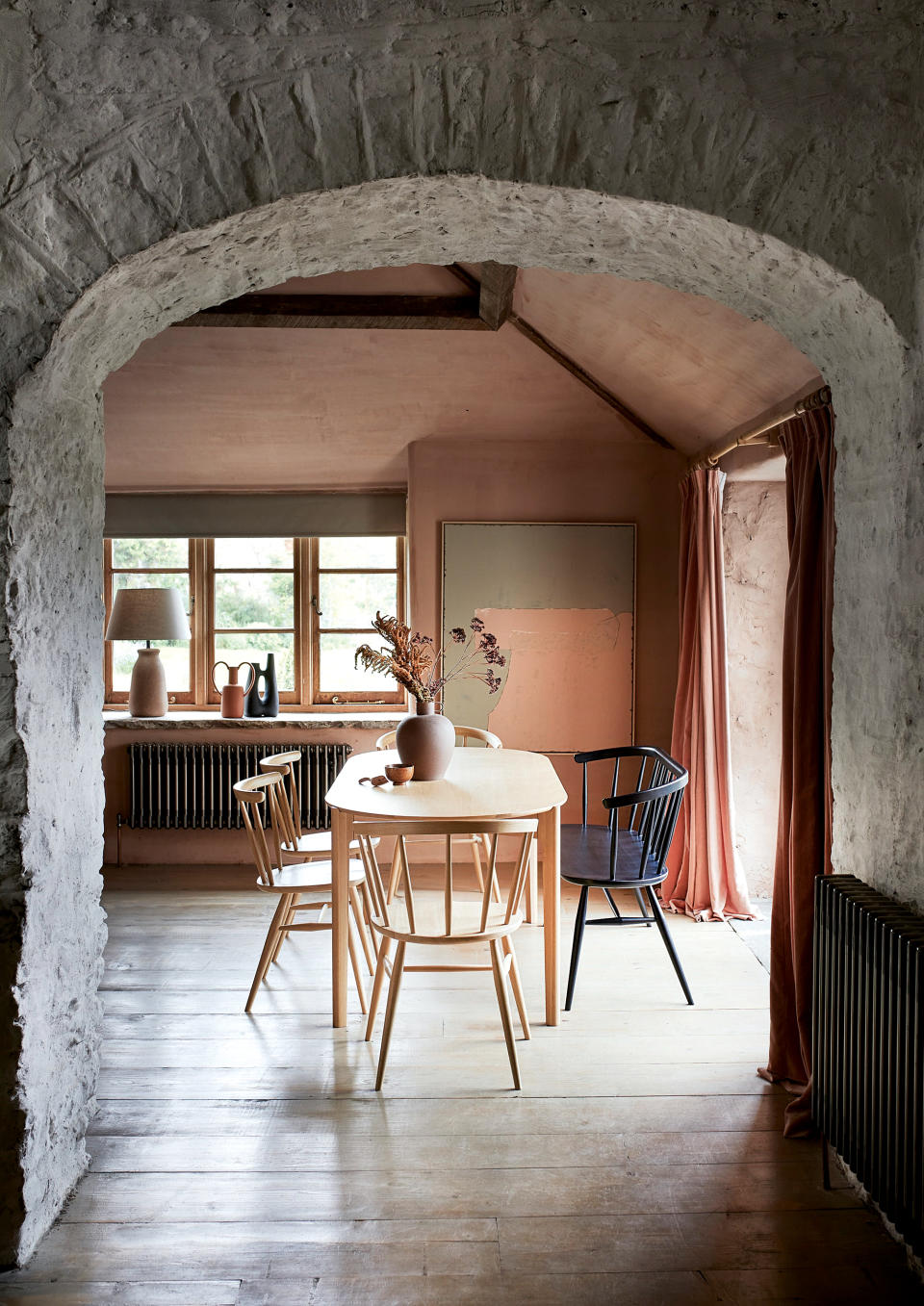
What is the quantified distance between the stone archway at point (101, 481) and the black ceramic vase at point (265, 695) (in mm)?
2822

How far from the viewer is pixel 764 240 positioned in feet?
A: 6.65

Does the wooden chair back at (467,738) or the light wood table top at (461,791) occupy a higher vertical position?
the wooden chair back at (467,738)

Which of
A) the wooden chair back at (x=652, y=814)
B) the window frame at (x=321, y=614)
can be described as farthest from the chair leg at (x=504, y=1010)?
the window frame at (x=321, y=614)

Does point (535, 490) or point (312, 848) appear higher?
point (535, 490)

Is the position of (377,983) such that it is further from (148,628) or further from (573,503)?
(573,503)

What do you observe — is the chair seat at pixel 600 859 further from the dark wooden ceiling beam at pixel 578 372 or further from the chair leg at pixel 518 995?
the dark wooden ceiling beam at pixel 578 372

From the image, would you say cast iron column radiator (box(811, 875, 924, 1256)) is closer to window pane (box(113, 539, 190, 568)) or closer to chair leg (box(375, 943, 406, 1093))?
chair leg (box(375, 943, 406, 1093))

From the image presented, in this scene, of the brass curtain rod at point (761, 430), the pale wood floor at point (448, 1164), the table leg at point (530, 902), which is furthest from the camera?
the table leg at point (530, 902)

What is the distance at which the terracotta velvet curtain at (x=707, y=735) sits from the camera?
4.28 metres

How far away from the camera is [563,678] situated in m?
5.14

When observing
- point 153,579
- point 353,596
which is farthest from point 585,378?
point 153,579

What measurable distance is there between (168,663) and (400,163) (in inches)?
162

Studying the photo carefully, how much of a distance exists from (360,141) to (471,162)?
0.23 meters

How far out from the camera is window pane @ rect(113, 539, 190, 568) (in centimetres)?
556
